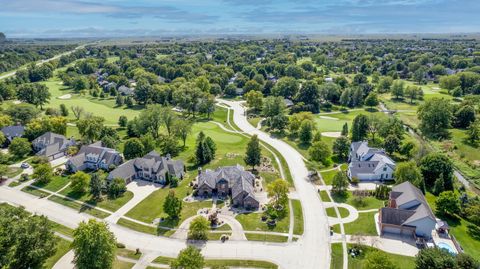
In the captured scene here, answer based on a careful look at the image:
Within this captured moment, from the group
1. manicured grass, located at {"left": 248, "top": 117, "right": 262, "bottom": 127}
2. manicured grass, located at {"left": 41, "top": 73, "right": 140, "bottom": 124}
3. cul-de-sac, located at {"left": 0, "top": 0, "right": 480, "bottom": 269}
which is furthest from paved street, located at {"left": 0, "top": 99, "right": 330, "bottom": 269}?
manicured grass, located at {"left": 41, "top": 73, "right": 140, "bottom": 124}

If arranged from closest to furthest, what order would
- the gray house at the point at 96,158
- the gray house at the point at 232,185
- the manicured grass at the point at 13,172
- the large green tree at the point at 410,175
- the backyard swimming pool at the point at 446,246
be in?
1. the backyard swimming pool at the point at 446,246
2. the gray house at the point at 232,185
3. the large green tree at the point at 410,175
4. the manicured grass at the point at 13,172
5. the gray house at the point at 96,158

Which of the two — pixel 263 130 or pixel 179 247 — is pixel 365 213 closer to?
pixel 179 247

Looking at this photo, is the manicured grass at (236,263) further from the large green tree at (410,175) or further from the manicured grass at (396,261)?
the large green tree at (410,175)

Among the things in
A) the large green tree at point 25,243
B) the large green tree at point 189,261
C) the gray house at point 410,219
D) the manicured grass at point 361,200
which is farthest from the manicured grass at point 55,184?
the gray house at point 410,219

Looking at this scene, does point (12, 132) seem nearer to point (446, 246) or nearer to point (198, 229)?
point (198, 229)

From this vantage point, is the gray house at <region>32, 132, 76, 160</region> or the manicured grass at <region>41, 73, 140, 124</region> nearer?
the gray house at <region>32, 132, 76, 160</region>

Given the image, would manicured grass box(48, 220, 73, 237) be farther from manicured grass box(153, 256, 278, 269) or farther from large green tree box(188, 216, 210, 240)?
large green tree box(188, 216, 210, 240)

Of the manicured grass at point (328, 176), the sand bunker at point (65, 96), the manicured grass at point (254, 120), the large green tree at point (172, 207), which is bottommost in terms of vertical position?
the manicured grass at point (328, 176)
